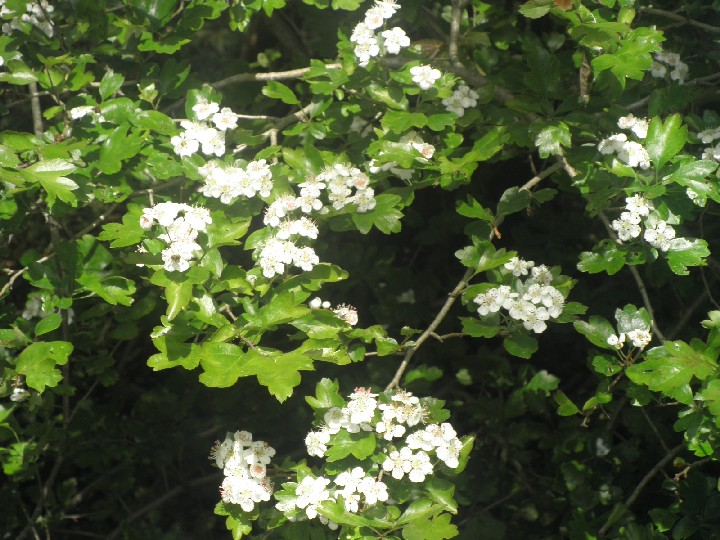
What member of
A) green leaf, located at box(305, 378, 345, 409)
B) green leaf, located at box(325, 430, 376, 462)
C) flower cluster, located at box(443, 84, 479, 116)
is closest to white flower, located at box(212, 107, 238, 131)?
flower cluster, located at box(443, 84, 479, 116)

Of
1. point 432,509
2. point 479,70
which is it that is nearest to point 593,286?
point 479,70

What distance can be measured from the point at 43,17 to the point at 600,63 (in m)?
1.26

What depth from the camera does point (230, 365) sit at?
1456mm

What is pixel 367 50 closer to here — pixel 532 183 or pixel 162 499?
pixel 532 183

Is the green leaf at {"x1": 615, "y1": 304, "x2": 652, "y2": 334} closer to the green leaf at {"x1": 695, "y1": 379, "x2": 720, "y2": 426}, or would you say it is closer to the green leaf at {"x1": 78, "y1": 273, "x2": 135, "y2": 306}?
the green leaf at {"x1": 695, "y1": 379, "x2": 720, "y2": 426}

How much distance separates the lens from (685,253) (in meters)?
1.59

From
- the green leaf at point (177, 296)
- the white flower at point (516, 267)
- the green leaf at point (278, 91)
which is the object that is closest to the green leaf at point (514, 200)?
the white flower at point (516, 267)

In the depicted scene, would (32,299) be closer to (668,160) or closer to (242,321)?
(242,321)

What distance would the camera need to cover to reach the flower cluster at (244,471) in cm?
160

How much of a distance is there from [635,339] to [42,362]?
1.19m

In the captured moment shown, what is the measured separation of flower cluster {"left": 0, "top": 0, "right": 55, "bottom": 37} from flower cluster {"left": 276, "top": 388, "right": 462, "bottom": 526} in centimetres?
113

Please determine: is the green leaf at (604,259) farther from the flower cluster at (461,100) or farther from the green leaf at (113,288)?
the green leaf at (113,288)

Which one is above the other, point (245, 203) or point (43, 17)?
point (43, 17)

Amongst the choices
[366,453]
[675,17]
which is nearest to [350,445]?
[366,453]
